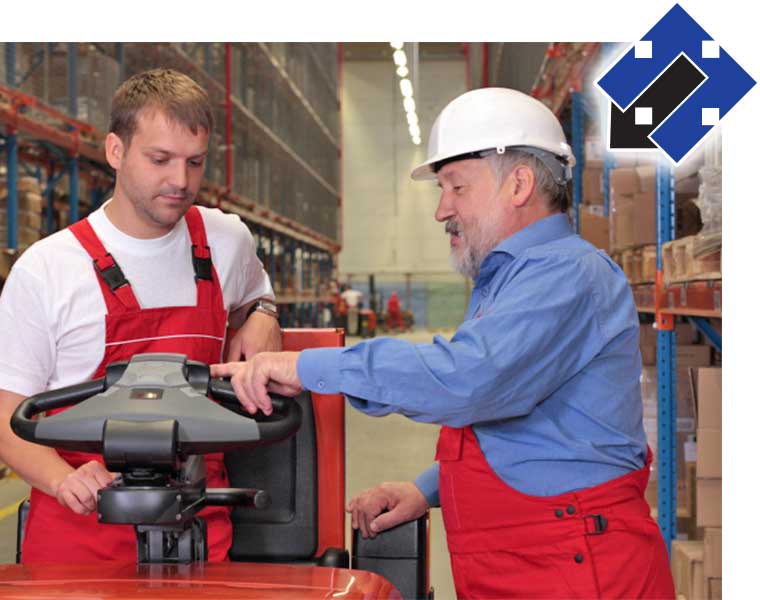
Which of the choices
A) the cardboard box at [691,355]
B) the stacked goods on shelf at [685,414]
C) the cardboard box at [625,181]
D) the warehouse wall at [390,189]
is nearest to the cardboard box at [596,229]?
the cardboard box at [625,181]

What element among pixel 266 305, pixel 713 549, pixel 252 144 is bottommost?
pixel 713 549

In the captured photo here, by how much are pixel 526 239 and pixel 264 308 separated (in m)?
0.77

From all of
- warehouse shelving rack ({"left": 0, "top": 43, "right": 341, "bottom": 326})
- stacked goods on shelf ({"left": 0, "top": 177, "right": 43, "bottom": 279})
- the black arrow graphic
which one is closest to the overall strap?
the black arrow graphic

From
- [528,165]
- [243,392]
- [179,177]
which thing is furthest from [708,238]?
[243,392]

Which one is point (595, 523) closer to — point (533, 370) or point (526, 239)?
point (533, 370)

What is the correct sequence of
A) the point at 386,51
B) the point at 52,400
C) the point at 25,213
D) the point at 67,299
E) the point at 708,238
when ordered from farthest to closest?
the point at 386,51 < the point at 25,213 < the point at 708,238 < the point at 67,299 < the point at 52,400

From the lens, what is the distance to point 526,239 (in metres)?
1.96

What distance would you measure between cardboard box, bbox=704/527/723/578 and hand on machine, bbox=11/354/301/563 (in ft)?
8.54

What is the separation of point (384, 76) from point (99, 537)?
87.5 feet

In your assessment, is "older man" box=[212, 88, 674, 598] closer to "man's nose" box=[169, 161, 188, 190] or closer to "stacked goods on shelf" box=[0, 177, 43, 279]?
"man's nose" box=[169, 161, 188, 190]

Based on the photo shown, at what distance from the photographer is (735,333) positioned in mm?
2100

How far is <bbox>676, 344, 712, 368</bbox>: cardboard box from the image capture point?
457 centimetres

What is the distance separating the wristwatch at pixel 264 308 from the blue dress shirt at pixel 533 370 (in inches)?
24.1

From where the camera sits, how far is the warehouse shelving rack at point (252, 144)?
7.17 metres
